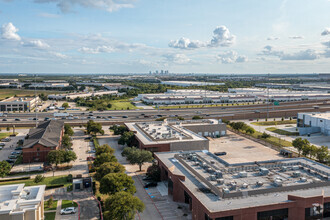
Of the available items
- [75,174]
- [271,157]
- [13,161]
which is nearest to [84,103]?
[13,161]

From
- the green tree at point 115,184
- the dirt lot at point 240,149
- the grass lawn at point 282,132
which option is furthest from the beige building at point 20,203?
the grass lawn at point 282,132

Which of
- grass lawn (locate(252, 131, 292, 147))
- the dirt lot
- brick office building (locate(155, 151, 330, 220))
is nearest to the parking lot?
brick office building (locate(155, 151, 330, 220))

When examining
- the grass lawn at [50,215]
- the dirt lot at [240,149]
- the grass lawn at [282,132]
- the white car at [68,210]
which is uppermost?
the grass lawn at [282,132]

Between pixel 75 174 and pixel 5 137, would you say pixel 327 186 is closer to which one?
pixel 75 174

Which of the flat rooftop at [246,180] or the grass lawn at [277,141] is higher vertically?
the flat rooftop at [246,180]

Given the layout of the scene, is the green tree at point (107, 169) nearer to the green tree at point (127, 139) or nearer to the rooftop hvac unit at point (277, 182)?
the green tree at point (127, 139)

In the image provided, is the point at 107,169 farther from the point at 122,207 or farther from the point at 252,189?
the point at 252,189

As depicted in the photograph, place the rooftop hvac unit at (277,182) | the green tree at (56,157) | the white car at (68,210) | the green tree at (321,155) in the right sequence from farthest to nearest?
the green tree at (321,155)
the green tree at (56,157)
the white car at (68,210)
the rooftop hvac unit at (277,182)
